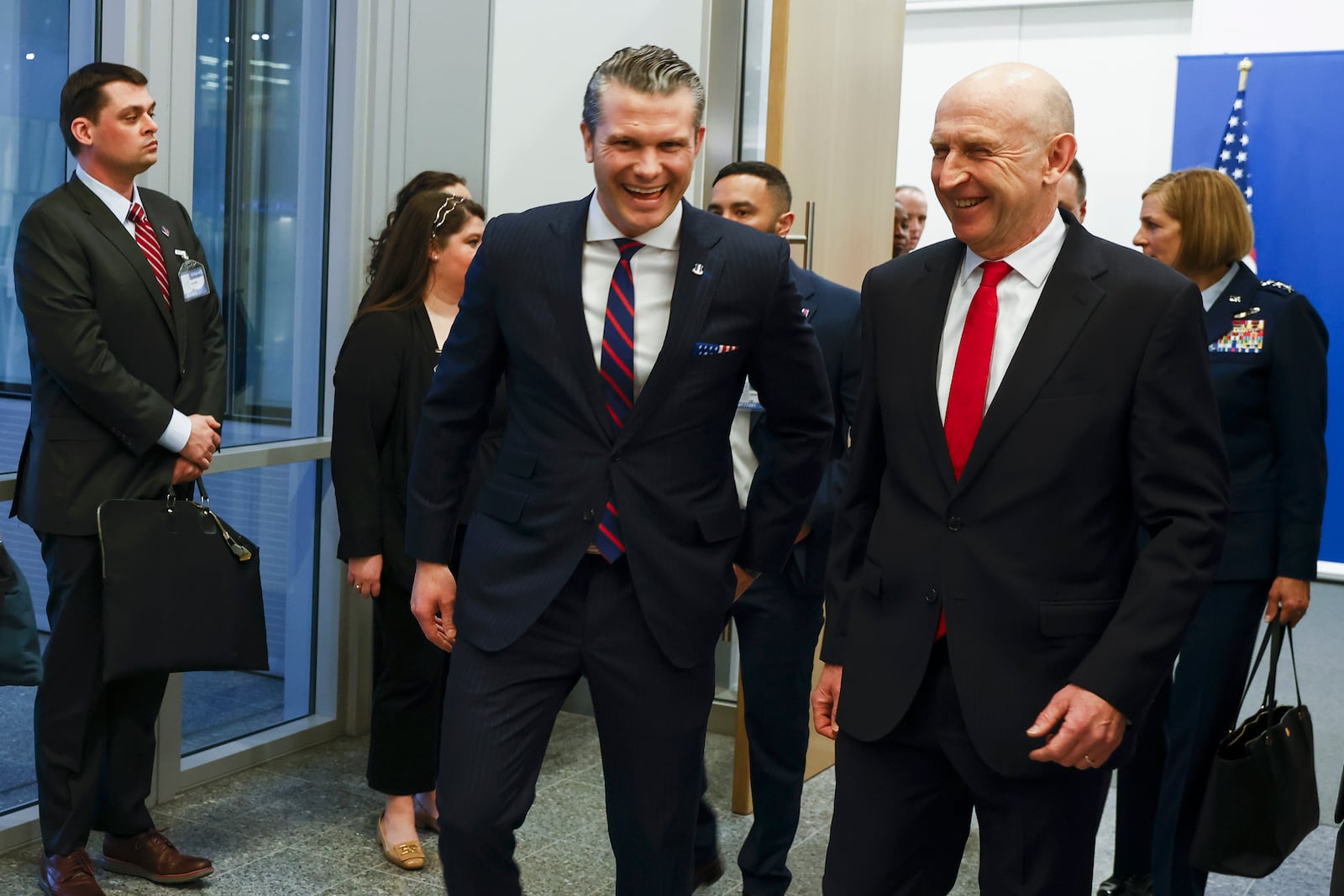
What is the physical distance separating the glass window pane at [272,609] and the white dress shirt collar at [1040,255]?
8.66ft

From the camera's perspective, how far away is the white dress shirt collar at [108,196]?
306 centimetres

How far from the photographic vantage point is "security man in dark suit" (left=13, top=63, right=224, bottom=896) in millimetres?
2953

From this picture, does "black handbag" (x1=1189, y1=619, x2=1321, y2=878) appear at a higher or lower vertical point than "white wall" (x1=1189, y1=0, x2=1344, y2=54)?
lower

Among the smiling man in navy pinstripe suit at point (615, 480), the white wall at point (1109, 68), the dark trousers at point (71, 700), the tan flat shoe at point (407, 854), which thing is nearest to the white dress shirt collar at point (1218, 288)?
the smiling man in navy pinstripe suit at point (615, 480)

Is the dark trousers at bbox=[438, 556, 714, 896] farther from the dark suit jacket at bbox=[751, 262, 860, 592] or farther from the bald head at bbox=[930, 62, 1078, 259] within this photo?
the dark suit jacket at bbox=[751, 262, 860, 592]

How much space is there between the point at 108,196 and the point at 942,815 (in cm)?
225

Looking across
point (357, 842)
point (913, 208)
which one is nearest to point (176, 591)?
point (357, 842)

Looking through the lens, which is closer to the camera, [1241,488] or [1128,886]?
[1241,488]

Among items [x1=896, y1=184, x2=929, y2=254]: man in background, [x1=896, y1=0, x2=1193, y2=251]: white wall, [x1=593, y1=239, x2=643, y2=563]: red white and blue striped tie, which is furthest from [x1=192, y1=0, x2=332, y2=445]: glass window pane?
Result: [x1=896, y1=0, x2=1193, y2=251]: white wall

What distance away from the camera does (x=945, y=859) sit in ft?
6.55

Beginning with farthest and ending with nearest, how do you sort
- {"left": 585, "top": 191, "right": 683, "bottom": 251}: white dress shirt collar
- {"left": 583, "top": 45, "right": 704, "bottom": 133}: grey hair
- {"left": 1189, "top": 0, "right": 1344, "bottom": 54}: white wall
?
{"left": 1189, "top": 0, "right": 1344, "bottom": 54}: white wall
{"left": 585, "top": 191, "right": 683, "bottom": 251}: white dress shirt collar
{"left": 583, "top": 45, "right": 704, "bottom": 133}: grey hair

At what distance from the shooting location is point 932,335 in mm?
1939

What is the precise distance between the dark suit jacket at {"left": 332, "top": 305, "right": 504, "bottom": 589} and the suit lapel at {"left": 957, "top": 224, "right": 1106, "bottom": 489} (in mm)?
1652

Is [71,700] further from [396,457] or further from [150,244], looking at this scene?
[150,244]
